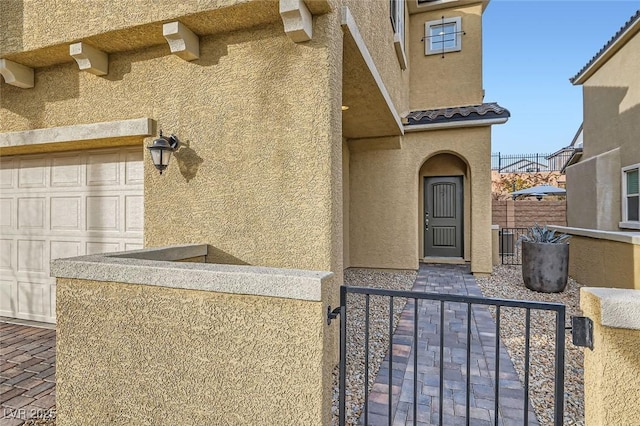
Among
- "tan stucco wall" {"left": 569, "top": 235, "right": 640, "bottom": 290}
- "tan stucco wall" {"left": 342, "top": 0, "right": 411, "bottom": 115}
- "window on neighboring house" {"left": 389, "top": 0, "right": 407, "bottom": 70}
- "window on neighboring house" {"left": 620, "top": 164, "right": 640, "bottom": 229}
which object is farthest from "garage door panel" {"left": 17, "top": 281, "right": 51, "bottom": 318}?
"window on neighboring house" {"left": 620, "top": 164, "right": 640, "bottom": 229}

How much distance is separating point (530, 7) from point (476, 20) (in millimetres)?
1485

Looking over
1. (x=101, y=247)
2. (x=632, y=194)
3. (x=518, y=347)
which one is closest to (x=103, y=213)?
(x=101, y=247)

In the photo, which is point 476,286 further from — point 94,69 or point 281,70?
point 94,69

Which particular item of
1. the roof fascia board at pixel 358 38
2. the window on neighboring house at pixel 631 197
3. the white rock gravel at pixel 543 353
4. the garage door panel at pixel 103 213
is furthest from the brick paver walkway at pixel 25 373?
the window on neighboring house at pixel 631 197

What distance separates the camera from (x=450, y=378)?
11.2 feet

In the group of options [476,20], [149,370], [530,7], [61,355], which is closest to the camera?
[149,370]

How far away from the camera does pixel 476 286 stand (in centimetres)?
711

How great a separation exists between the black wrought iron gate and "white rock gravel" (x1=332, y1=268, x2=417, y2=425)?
0.05m

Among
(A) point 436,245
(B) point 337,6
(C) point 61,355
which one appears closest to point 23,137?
(C) point 61,355

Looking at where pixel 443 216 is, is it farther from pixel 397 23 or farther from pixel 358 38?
pixel 358 38

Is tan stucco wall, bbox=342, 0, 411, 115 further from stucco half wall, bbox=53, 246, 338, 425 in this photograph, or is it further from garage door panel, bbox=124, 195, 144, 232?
garage door panel, bbox=124, 195, 144, 232

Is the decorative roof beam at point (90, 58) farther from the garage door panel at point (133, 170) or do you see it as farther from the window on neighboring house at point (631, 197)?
the window on neighboring house at point (631, 197)

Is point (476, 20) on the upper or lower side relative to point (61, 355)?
upper

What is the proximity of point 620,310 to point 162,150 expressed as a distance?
160 inches
